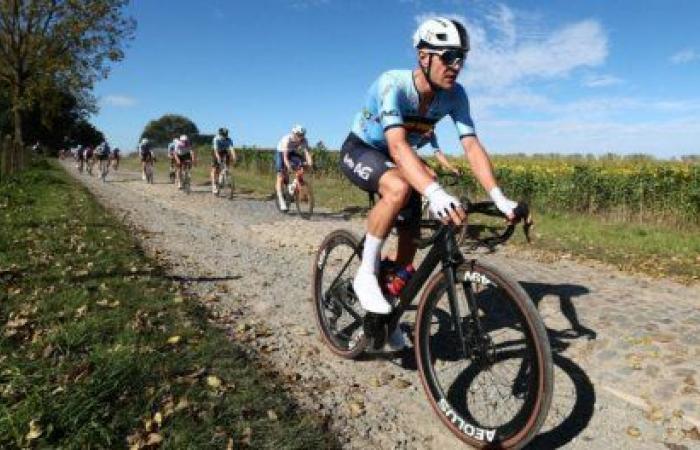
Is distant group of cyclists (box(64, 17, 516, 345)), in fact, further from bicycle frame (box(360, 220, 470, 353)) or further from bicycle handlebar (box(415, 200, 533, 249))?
bicycle frame (box(360, 220, 470, 353))

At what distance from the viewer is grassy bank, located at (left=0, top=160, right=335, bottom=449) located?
373 centimetres

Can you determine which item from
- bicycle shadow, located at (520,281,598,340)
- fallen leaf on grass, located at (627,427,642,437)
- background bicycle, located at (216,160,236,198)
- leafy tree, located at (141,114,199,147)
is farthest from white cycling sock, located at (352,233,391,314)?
leafy tree, located at (141,114,199,147)

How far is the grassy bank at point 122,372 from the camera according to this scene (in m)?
3.73

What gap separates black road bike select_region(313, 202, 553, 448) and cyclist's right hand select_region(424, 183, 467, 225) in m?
0.14

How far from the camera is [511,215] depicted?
356 cm

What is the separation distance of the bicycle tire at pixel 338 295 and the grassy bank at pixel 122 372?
0.78m

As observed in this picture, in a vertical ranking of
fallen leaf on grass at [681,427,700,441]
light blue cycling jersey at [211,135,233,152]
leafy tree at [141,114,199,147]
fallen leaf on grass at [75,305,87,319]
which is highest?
leafy tree at [141,114,199,147]

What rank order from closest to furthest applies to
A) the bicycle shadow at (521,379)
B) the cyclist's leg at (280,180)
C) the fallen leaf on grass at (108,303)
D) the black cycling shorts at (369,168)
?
the bicycle shadow at (521,379) < the black cycling shorts at (369,168) < the fallen leaf on grass at (108,303) < the cyclist's leg at (280,180)

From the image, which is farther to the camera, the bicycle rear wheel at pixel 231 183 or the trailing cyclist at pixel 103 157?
the trailing cyclist at pixel 103 157

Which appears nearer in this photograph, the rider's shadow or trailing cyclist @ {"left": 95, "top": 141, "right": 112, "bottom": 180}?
the rider's shadow

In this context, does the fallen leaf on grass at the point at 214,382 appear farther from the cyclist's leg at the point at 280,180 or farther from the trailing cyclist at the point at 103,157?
the trailing cyclist at the point at 103,157

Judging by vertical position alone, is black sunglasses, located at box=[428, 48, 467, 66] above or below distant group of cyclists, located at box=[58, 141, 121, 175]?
above

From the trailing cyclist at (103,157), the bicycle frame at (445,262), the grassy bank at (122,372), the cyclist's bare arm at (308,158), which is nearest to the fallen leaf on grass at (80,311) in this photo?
the grassy bank at (122,372)

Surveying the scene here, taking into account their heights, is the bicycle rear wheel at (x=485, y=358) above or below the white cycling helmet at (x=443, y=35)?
below
